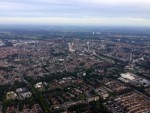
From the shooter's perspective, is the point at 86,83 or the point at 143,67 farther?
the point at 143,67

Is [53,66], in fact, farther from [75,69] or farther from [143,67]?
[143,67]

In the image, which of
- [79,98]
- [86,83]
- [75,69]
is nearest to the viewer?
[79,98]

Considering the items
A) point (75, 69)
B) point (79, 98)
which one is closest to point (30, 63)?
point (75, 69)

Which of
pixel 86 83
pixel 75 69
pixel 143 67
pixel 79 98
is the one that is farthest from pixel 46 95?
pixel 143 67

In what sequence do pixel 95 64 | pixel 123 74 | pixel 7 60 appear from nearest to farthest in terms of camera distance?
1. pixel 123 74
2. pixel 95 64
3. pixel 7 60

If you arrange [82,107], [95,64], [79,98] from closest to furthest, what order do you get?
1. [82,107]
2. [79,98]
3. [95,64]

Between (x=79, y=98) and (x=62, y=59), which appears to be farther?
(x=62, y=59)

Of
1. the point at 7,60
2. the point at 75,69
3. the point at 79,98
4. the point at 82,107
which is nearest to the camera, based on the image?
the point at 82,107

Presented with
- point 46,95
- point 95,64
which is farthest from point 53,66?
point 46,95

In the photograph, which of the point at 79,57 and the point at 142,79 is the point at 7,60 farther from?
the point at 142,79
